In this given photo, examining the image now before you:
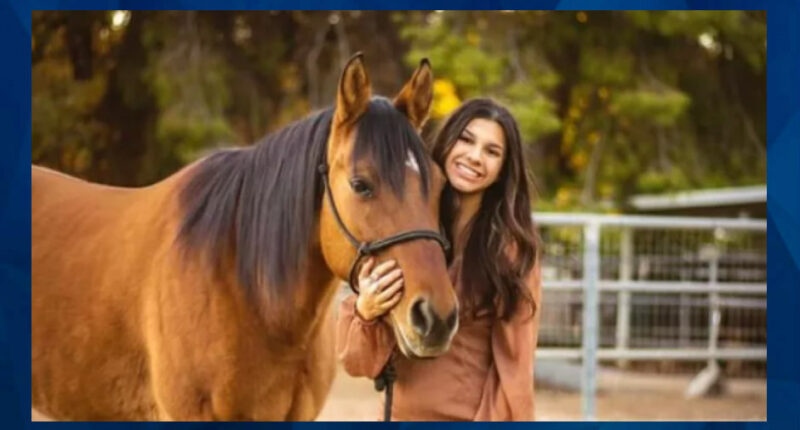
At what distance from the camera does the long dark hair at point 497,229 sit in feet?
8.05

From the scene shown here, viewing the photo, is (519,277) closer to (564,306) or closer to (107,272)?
(107,272)

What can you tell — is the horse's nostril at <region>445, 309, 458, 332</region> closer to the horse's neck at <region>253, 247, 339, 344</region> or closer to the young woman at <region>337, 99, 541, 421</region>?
the young woman at <region>337, 99, 541, 421</region>

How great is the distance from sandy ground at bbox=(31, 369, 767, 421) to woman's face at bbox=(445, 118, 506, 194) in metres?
4.09

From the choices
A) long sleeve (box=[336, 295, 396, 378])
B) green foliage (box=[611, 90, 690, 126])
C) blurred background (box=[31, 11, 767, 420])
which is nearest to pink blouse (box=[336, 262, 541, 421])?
long sleeve (box=[336, 295, 396, 378])

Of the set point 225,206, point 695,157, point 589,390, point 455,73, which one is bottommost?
point 589,390

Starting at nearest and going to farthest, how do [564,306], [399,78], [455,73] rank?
[564,306]
[455,73]
[399,78]

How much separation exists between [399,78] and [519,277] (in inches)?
290

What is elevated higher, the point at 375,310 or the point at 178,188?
the point at 178,188

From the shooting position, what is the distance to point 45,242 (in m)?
3.38

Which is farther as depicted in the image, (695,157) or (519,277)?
(695,157)

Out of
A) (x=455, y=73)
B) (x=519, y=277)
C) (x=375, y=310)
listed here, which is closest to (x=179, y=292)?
(x=375, y=310)

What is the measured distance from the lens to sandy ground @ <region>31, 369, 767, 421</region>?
270 inches

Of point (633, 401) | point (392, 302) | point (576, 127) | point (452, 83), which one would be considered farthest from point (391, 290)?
point (576, 127)

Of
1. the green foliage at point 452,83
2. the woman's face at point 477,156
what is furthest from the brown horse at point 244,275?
the green foliage at point 452,83
